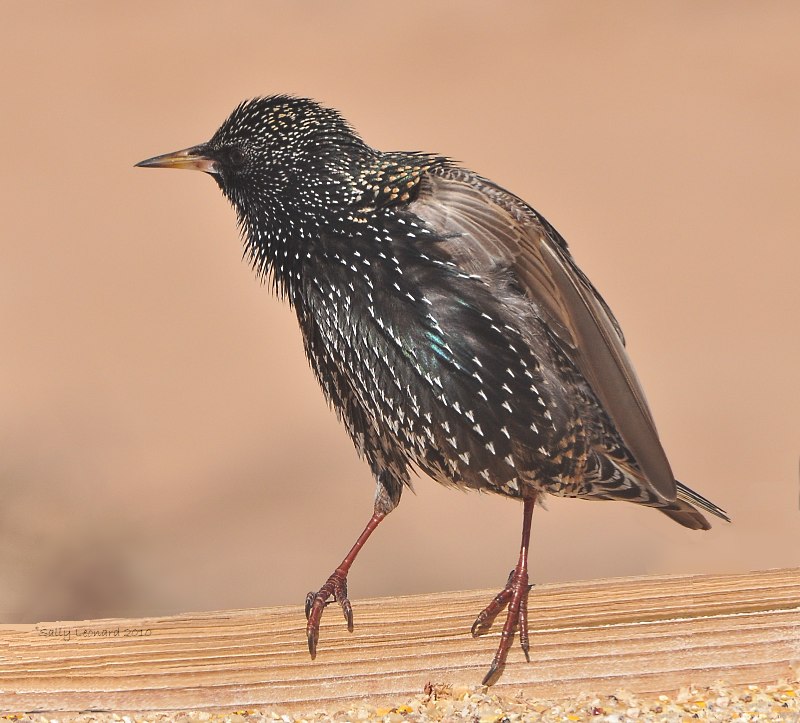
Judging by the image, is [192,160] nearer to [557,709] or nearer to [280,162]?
[280,162]

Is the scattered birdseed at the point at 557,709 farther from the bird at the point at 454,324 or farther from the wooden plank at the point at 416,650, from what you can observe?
the bird at the point at 454,324

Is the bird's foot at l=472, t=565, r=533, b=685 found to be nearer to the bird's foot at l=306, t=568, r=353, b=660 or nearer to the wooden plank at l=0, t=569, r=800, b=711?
the wooden plank at l=0, t=569, r=800, b=711

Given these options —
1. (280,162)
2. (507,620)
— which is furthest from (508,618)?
(280,162)

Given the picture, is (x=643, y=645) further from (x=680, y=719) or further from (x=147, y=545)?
(x=147, y=545)

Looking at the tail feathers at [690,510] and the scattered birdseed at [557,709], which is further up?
the tail feathers at [690,510]

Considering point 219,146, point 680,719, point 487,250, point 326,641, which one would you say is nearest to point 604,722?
point 680,719

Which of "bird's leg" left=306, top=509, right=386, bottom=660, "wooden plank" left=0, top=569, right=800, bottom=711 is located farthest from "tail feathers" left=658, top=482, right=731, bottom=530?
"bird's leg" left=306, top=509, right=386, bottom=660

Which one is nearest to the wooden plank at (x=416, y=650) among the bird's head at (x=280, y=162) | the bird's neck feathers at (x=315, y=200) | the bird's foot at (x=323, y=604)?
the bird's foot at (x=323, y=604)

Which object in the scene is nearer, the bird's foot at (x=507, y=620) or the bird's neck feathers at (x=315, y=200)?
the bird's foot at (x=507, y=620)
